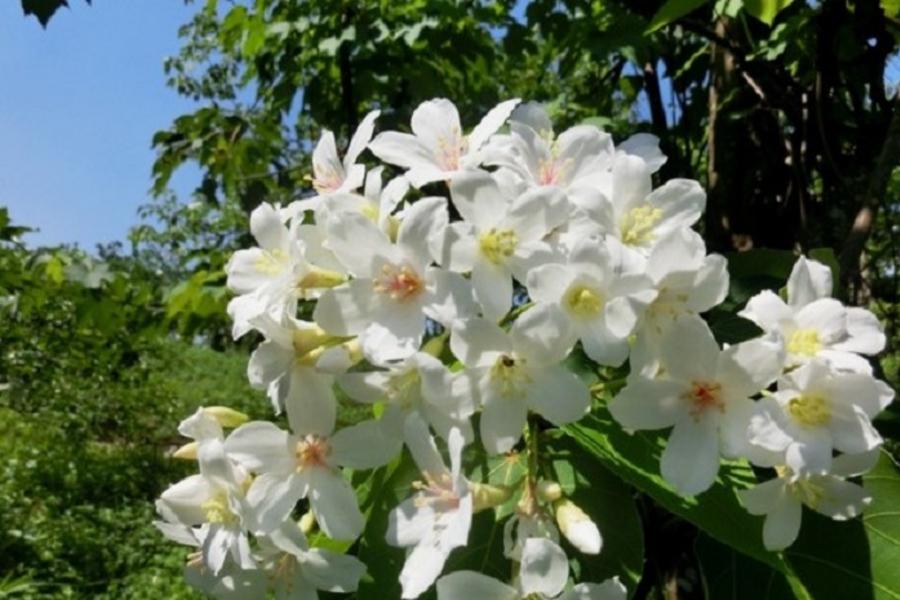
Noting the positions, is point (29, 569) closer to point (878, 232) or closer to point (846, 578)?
point (878, 232)

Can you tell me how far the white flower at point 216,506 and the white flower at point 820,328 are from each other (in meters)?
0.37

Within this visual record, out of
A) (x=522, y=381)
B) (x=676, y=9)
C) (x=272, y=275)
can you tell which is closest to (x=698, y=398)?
(x=522, y=381)

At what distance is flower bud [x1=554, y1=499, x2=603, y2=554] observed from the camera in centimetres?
63

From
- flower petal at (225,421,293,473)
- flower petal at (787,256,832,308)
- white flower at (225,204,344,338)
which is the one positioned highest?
white flower at (225,204,344,338)

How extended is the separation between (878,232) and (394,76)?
1.77m

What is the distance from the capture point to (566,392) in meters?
0.63

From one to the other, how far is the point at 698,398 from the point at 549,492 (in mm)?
116

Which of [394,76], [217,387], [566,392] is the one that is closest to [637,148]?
[566,392]

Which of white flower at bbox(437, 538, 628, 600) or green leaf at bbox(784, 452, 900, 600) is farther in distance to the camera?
green leaf at bbox(784, 452, 900, 600)

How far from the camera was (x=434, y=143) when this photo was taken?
0.79 metres

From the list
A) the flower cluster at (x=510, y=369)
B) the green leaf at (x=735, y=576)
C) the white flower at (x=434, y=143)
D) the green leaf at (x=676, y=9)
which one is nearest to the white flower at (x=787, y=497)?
the flower cluster at (x=510, y=369)

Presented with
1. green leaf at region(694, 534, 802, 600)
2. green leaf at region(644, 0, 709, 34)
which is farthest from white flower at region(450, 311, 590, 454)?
green leaf at region(644, 0, 709, 34)

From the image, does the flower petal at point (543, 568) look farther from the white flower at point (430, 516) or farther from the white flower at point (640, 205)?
the white flower at point (640, 205)

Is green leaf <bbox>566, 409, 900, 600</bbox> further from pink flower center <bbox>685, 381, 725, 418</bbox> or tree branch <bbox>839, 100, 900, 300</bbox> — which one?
tree branch <bbox>839, 100, 900, 300</bbox>
